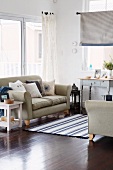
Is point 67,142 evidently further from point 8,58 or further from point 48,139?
point 8,58

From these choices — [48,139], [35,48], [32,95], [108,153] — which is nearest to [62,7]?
[35,48]

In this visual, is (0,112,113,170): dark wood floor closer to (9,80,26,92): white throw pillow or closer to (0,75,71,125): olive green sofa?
(0,75,71,125): olive green sofa

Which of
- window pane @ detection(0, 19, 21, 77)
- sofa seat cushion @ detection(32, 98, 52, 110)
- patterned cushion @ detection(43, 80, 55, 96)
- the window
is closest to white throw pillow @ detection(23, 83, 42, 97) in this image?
sofa seat cushion @ detection(32, 98, 52, 110)

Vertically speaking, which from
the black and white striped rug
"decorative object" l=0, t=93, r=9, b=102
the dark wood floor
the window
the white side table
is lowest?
the dark wood floor

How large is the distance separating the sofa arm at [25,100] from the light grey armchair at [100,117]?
148 cm

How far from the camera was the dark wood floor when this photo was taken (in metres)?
4.26

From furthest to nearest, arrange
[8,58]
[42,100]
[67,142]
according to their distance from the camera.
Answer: [8,58], [42,100], [67,142]

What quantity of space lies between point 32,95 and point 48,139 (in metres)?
1.78

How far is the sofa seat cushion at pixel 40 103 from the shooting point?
6.60 meters

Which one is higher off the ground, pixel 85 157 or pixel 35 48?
pixel 35 48

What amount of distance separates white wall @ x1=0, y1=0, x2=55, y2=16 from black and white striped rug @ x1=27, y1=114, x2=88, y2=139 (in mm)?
2764

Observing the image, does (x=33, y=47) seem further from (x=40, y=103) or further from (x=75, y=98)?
(x=40, y=103)

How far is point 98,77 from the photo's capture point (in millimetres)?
8125

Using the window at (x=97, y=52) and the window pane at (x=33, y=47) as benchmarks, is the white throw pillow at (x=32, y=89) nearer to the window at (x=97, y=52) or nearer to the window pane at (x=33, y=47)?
the window pane at (x=33, y=47)
